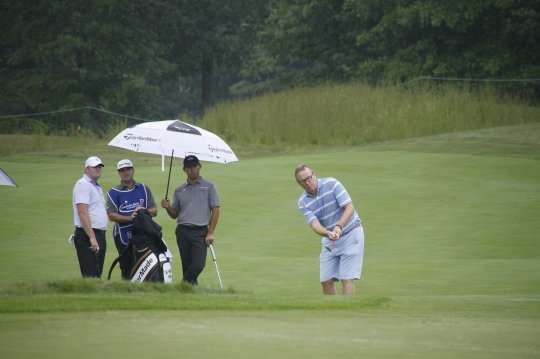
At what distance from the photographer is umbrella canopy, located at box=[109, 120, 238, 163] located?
1287cm

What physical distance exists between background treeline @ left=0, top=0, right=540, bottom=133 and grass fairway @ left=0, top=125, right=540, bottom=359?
53.6 feet

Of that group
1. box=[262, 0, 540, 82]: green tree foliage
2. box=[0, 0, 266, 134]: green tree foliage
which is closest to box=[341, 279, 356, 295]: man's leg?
box=[262, 0, 540, 82]: green tree foliage

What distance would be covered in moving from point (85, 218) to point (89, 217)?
20 centimetres

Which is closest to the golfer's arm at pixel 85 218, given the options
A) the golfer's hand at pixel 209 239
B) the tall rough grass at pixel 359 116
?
the golfer's hand at pixel 209 239

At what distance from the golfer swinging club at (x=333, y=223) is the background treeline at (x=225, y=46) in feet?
113

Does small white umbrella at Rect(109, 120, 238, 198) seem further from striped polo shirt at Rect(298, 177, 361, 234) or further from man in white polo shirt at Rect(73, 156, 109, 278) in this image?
striped polo shirt at Rect(298, 177, 361, 234)

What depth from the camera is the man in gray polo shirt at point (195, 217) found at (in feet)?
41.8

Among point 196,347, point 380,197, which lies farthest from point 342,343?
point 380,197

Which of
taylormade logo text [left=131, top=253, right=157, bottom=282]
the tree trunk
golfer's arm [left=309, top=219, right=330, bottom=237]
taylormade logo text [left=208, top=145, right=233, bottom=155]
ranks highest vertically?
the tree trunk

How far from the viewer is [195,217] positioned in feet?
41.8

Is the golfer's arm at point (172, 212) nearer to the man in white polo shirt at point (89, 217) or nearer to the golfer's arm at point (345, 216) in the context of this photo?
the man in white polo shirt at point (89, 217)

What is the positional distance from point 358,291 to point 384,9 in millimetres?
39946

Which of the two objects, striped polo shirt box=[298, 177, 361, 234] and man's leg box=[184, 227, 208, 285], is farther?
man's leg box=[184, 227, 208, 285]

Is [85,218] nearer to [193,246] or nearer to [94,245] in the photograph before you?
[94,245]
